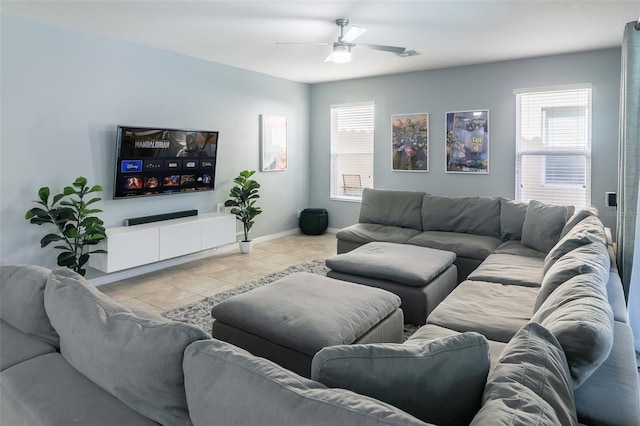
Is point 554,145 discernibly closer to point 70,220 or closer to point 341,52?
point 341,52

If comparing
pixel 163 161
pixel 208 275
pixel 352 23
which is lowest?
pixel 208 275

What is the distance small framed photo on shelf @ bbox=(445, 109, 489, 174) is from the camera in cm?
573

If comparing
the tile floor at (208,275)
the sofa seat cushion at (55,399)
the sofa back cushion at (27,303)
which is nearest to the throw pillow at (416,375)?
the sofa seat cushion at (55,399)

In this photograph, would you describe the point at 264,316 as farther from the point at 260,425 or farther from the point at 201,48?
the point at 201,48

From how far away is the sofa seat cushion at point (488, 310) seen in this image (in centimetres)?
222

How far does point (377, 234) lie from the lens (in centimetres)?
500

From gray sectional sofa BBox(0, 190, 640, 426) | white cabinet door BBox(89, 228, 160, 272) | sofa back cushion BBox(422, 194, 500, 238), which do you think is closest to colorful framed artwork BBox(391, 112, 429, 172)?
sofa back cushion BBox(422, 194, 500, 238)

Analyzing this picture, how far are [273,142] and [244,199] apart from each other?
122 centimetres

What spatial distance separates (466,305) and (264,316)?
1193mm

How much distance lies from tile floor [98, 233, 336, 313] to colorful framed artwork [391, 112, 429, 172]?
5.31ft

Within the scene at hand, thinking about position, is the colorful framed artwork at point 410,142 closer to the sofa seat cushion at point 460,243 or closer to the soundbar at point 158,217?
the sofa seat cushion at point 460,243

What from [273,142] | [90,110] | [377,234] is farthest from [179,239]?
[273,142]

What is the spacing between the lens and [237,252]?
599cm

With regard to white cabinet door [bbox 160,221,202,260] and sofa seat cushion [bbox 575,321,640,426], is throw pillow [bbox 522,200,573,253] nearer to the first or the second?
sofa seat cushion [bbox 575,321,640,426]
